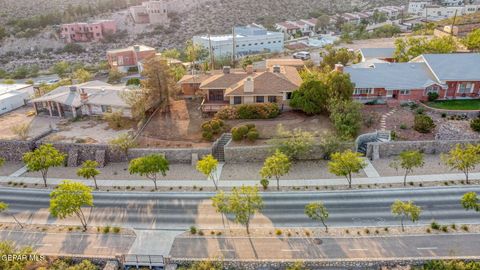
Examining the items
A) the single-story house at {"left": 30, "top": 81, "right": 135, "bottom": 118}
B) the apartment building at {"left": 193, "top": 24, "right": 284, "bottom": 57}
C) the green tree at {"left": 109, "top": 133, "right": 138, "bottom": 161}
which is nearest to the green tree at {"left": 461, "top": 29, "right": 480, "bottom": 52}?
the apartment building at {"left": 193, "top": 24, "right": 284, "bottom": 57}

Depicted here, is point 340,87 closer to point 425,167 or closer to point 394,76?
point 394,76

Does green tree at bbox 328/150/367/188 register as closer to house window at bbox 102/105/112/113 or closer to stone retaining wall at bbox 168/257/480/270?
stone retaining wall at bbox 168/257/480/270

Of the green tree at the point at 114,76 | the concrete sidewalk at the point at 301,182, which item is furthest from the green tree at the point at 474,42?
the green tree at the point at 114,76

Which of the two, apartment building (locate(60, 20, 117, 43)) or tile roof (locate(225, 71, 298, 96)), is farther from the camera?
apartment building (locate(60, 20, 117, 43))

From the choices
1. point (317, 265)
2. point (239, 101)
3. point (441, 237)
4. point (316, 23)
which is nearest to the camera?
point (317, 265)

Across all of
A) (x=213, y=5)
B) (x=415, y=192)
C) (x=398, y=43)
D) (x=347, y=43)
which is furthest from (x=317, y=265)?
(x=213, y=5)

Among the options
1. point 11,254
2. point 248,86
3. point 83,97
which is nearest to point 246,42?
point 248,86

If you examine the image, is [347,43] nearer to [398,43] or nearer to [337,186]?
[398,43]
